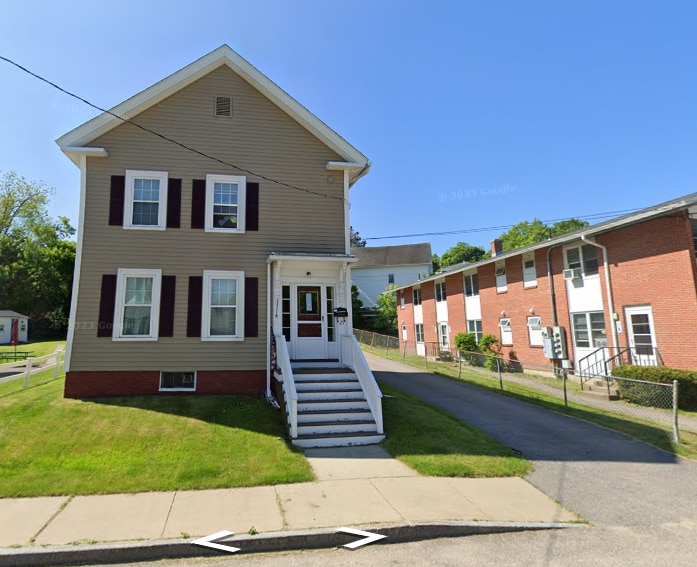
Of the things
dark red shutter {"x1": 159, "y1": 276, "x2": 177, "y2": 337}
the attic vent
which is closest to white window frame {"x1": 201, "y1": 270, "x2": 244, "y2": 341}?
dark red shutter {"x1": 159, "y1": 276, "x2": 177, "y2": 337}

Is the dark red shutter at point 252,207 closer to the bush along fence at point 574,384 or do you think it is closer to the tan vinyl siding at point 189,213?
the tan vinyl siding at point 189,213

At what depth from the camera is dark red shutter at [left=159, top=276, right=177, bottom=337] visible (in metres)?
10.6

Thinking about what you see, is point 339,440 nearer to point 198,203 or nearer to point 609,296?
point 198,203

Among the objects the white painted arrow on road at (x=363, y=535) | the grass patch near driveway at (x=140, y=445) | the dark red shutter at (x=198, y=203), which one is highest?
the dark red shutter at (x=198, y=203)

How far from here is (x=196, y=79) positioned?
11633mm

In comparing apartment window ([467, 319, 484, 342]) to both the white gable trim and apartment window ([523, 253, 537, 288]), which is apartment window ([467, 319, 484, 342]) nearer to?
apartment window ([523, 253, 537, 288])

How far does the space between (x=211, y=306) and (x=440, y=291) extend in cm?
2069

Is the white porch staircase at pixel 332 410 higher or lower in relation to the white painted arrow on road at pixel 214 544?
higher

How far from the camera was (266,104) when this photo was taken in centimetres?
1202

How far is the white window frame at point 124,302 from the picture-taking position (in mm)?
10469

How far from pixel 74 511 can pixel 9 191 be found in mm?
52246

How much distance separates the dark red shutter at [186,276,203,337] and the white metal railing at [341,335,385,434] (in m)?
3.89

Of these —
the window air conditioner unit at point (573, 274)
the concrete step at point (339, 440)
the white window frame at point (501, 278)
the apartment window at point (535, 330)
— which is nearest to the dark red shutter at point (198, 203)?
the concrete step at point (339, 440)

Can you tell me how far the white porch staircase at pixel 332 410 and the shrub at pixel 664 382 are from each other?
907cm
